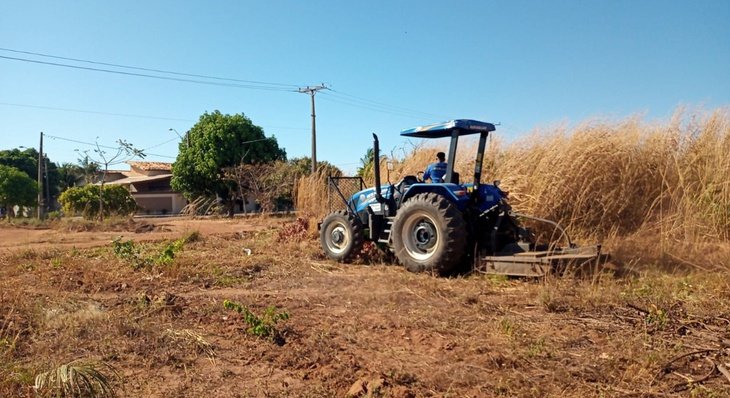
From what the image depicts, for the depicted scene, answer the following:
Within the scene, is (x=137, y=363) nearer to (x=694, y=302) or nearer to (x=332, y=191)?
(x=694, y=302)

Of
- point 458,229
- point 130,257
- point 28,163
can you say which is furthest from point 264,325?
point 28,163

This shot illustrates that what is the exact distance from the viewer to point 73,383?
2.85m

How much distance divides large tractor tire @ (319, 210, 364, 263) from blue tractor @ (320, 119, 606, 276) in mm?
261

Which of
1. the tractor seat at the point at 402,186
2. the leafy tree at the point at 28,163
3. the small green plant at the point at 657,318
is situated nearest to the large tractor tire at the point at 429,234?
the tractor seat at the point at 402,186

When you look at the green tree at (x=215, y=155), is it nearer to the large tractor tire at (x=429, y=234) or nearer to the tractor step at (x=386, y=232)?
the tractor step at (x=386, y=232)

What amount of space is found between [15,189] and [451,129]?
111 feet

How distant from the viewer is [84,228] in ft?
66.1

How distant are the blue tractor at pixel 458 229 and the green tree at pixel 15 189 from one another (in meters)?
31.9

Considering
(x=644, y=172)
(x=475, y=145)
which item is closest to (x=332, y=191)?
(x=475, y=145)

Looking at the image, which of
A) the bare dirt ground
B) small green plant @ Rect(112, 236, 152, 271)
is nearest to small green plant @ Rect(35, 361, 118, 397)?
the bare dirt ground

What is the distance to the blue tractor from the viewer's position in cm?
635

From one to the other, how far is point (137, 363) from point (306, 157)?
34.8 m

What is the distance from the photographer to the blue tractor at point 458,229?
6348mm

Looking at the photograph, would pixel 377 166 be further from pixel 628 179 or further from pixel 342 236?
pixel 628 179
